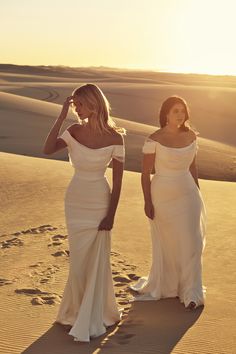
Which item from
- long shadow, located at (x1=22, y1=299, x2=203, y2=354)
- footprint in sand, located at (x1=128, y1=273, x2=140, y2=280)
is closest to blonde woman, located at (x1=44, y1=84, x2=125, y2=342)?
long shadow, located at (x1=22, y1=299, x2=203, y2=354)

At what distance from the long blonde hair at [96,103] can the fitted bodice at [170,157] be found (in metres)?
0.95

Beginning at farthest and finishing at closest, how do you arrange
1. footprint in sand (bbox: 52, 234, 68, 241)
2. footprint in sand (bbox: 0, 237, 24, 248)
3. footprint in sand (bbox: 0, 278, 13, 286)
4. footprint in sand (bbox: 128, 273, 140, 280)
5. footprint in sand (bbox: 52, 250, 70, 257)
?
footprint in sand (bbox: 52, 234, 68, 241) → footprint in sand (bbox: 0, 237, 24, 248) → footprint in sand (bbox: 52, 250, 70, 257) → footprint in sand (bbox: 128, 273, 140, 280) → footprint in sand (bbox: 0, 278, 13, 286)

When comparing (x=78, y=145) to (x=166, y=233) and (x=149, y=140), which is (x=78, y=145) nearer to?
(x=149, y=140)

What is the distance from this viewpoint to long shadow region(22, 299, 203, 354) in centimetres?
489

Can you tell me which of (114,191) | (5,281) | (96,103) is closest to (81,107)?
(96,103)

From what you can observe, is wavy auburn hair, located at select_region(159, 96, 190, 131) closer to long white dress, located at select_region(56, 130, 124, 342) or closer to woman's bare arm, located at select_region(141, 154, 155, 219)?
woman's bare arm, located at select_region(141, 154, 155, 219)

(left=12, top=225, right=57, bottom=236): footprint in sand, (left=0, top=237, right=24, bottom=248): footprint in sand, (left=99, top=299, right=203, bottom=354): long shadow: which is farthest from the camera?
(left=12, top=225, right=57, bottom=236): footprint in sand

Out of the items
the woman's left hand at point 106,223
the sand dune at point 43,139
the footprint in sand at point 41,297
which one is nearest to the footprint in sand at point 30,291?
the footprint in sand at point 41,297

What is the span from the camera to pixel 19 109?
2872cm

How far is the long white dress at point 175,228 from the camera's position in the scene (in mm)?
5867

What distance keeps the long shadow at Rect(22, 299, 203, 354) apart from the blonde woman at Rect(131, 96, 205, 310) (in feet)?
0.83

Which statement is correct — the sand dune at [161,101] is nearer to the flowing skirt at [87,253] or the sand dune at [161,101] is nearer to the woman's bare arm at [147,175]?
the woman's bare arm at [147,175]

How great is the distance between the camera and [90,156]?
496cm

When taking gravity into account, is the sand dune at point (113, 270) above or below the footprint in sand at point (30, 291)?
above
